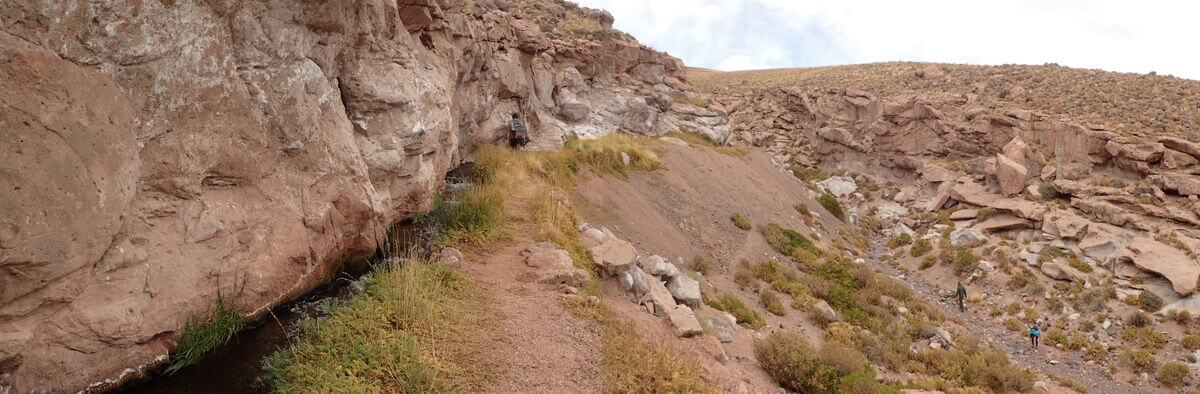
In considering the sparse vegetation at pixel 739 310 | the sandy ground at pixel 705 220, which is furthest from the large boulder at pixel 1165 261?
the sparse vegetation at pixel 739 310

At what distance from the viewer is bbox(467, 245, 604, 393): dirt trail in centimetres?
535

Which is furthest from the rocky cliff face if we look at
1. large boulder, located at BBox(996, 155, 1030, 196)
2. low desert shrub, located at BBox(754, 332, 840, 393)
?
large boulder, located at BBox(996, 155, 1030, 196)

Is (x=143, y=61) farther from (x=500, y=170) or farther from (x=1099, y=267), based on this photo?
(x=1099, y=267)

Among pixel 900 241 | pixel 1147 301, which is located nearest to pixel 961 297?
pixel 1147 301

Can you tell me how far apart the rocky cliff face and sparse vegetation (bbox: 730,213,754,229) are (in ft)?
37.0

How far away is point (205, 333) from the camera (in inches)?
207

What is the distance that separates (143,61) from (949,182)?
29496mm

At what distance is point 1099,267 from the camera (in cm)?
1742

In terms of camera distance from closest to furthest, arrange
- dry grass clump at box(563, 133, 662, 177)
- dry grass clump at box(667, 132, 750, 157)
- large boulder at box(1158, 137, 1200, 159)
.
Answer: dry grass clump at box(563, 133, 662, 177) < large boulder at box(1158, 137, 1200, 159) < dry grass clump at box(667, 132, 750, 157)

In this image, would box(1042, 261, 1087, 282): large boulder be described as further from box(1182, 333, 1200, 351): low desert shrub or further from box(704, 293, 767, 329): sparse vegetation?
box(704, 293, 767, 329): sparse vegetation

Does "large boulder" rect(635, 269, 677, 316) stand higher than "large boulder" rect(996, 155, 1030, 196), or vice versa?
"large boulder" rect(996, 155, 1030, 196)

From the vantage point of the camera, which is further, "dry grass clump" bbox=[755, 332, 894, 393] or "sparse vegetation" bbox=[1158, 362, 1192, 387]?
"sparse vegetation" bbox=[1158, 362, 1192, 387]

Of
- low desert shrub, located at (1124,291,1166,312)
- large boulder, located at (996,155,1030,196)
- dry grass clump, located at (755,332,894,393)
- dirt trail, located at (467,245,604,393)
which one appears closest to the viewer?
dirt trail, located at (467,245,604,393)

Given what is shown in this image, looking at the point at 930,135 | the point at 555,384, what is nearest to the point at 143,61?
the point at 555,384
